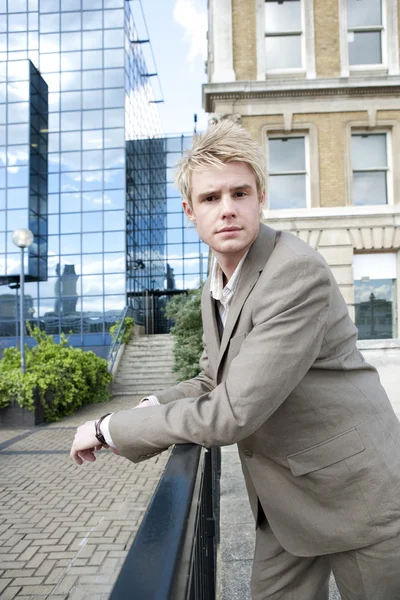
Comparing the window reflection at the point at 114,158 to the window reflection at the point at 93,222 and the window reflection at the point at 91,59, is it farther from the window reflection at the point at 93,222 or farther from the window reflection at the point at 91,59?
the window reflection at the point at 91,59

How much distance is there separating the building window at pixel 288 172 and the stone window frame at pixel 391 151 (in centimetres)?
113

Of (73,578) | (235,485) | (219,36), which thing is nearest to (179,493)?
(73,578)

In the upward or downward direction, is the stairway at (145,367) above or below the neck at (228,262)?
below

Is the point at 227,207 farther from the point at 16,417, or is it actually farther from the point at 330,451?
the point at 16,417

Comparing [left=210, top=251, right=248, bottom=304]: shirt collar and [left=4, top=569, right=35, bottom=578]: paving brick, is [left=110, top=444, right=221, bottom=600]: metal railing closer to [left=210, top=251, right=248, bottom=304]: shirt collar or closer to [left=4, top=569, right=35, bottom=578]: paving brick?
[left=210, top=251, right=248, bottom=304]: shirt collar

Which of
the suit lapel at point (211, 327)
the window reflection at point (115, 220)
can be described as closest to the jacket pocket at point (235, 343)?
the suit lapel at point (211, 327)

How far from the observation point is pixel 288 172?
13062mm

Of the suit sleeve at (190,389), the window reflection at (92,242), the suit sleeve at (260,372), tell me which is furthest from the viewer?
the window reflection at (92,242)

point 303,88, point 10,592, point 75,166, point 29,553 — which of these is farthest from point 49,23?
point 10,592

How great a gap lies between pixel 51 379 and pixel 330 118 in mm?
10337

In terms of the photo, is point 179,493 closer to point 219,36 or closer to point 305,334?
point 305,334

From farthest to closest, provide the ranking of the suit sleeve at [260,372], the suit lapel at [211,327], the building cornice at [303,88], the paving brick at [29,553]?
the building cornice at [303,88], the paving brick at [29,553], the suit lapel at [211,327], the suit sleeve at [260,372]

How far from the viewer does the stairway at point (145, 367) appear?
15930mm

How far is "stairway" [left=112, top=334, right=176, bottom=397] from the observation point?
15.9 m
